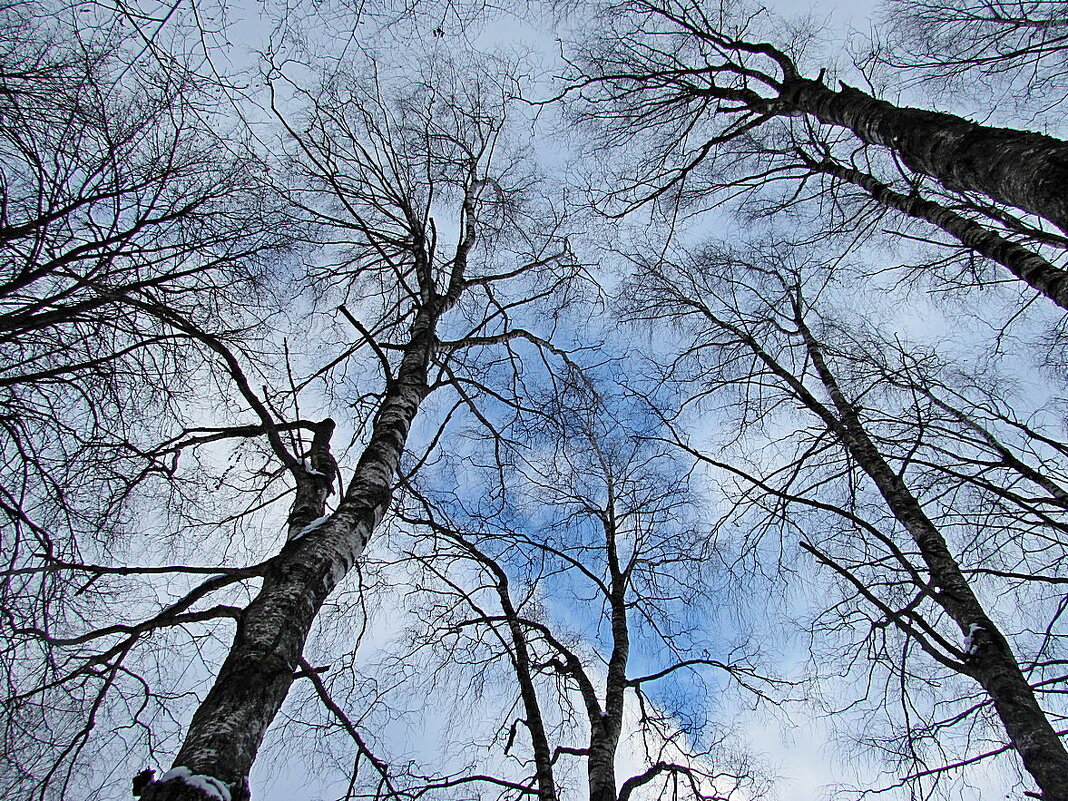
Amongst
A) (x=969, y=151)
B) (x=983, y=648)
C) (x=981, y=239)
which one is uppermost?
(x=981, y=239)

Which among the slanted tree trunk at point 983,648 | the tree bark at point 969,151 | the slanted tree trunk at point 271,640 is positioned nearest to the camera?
the slanted tree trunk at point 271,640

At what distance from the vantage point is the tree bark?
101 inches

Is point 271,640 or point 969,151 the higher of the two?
point 969,151

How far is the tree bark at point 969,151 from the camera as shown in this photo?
8.42ft

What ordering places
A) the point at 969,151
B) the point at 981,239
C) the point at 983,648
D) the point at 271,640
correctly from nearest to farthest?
the point at 271,640
the point at 969,151
the point at 983,648
the point at 981,239

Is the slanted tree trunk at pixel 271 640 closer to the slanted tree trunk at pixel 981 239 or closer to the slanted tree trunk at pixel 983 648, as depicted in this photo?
the slanted tree trunk at pixel 983 648

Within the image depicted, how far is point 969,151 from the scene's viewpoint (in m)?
3.19

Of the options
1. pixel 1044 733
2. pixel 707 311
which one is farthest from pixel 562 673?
pixel 707 311

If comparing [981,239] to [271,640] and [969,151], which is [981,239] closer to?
[969,151]

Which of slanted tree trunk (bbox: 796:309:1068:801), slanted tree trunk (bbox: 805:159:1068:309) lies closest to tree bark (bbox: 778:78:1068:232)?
slanted tree trunk (bbox: 805:159:1068:309)

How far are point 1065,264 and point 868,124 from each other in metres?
1.84

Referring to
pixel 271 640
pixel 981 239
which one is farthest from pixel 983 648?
pixel 271 640

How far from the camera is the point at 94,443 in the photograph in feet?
12.7

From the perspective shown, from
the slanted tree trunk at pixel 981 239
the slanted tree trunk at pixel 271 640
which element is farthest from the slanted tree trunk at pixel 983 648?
the slanted tree trunk at pixel 271 640
